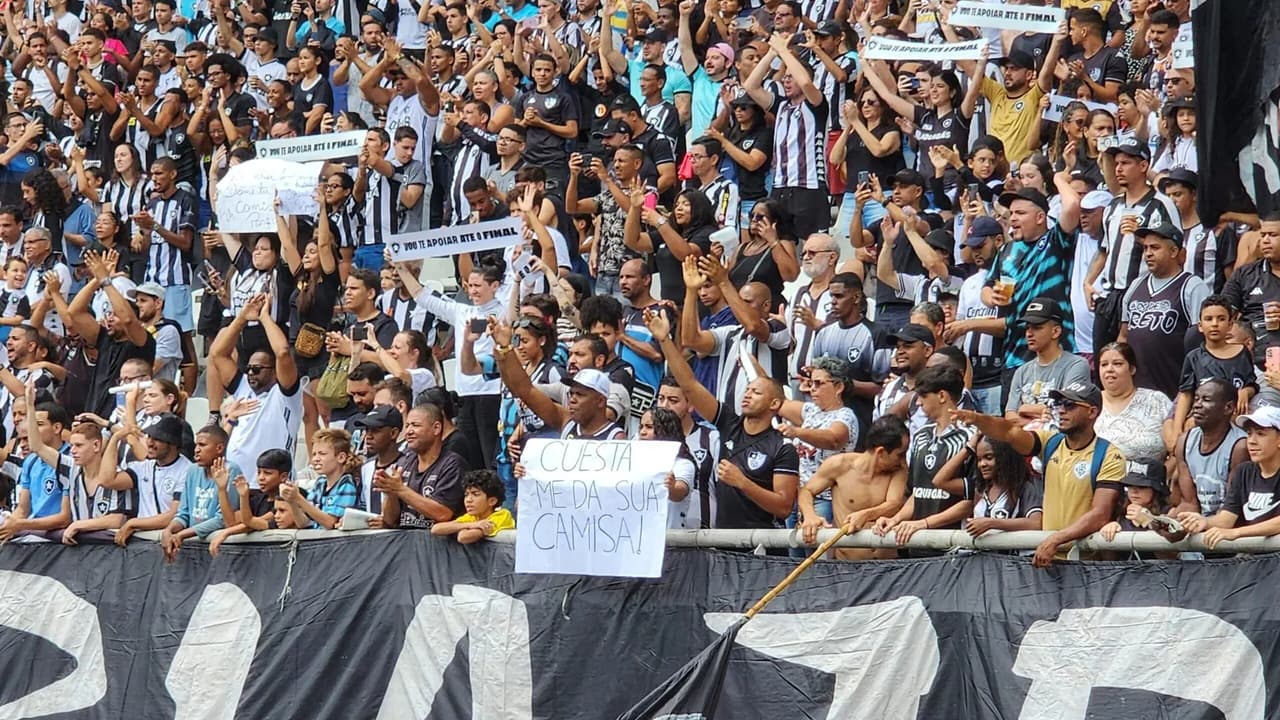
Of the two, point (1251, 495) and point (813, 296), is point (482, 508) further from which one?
point (1251, 495)

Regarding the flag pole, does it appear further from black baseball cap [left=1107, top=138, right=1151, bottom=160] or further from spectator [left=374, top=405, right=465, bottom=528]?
black baseball cap [left=1107, top=138, right=1151, bottom=160]

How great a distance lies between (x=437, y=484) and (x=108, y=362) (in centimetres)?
538

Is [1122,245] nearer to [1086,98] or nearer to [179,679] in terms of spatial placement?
[1086,98]

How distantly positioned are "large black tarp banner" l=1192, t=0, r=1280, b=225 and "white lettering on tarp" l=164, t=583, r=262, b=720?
5854 mm

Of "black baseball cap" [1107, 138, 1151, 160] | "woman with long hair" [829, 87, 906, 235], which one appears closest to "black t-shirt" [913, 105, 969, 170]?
"woman with long hair" [829, 87, 906, 235]

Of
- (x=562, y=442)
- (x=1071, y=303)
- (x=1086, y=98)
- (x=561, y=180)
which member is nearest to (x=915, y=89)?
(x=1086, y=98)

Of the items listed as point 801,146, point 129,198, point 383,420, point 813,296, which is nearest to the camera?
point 383,420

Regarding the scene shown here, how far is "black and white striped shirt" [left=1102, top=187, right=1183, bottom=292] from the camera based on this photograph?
10.9 metres

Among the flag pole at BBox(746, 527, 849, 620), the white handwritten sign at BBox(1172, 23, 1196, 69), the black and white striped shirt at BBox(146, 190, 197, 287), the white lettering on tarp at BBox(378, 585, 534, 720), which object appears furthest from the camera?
the black and white striped shirt at BBox(146, 190, 197, 287)

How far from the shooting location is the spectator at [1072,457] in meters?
8.35

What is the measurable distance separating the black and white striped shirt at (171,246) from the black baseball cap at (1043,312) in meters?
8.65

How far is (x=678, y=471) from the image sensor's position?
965 cm

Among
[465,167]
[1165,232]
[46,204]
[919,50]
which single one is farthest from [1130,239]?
[46,204]

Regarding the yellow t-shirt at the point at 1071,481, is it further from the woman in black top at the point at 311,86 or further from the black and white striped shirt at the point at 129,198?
the black and white striped shirt at the point at 129,198
